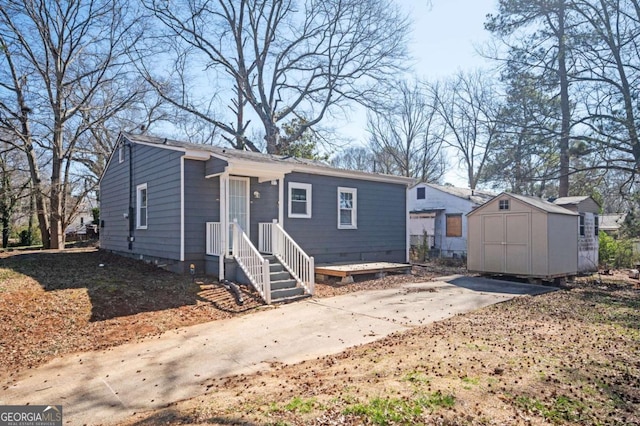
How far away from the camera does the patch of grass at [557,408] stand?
3174 millimetres

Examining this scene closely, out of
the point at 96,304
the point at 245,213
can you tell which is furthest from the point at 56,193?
the point at 96,304

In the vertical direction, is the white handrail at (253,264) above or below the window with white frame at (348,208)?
below

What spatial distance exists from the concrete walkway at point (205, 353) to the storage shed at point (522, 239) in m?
3.50

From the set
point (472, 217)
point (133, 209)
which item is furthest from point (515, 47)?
point (133, 209)

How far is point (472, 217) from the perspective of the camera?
42.0 ft

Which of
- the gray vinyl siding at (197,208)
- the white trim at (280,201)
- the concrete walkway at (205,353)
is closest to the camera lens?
the concrete walkway at (205,353)

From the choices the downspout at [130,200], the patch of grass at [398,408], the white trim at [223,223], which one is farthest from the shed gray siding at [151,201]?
the patch of grass at [398,408]

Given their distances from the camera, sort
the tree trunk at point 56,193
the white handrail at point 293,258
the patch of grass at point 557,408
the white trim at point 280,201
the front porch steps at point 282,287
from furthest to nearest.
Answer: the tree trunk at point 56,193 → the white trim at point 280,201 → the white handrail at point 293,258 → the front porch steps at point 282,287 → the patch of grass at point 557,408

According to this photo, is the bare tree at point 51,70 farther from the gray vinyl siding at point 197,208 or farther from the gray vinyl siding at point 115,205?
the gray vinyl siding at point 197,208

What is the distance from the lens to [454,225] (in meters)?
20.5

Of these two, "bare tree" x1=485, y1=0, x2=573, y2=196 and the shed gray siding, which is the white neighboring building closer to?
"bare tree" x1=485, y1=0, x2=573, y2=196

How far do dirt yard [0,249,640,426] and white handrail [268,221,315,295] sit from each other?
0.67 meters

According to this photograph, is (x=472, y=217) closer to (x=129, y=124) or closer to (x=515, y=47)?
(x=515, y=47)

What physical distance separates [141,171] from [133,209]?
4.34ft
